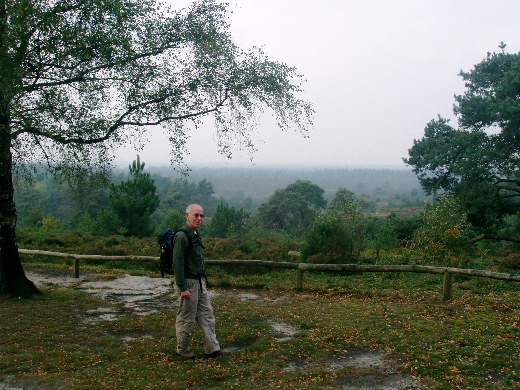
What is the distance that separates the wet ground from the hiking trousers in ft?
1.44

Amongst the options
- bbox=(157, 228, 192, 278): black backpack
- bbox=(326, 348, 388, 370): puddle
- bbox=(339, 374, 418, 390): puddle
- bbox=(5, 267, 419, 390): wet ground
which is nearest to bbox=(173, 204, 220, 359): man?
bbox=(157, 228, 192, 278): black backpack

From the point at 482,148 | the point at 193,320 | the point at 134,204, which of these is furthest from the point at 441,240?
the point at 134,204

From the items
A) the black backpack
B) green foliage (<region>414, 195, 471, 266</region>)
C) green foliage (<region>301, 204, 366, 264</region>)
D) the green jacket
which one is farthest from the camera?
green foliage (<region>301, 204, 366, 264</region>)

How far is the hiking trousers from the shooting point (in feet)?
20.4

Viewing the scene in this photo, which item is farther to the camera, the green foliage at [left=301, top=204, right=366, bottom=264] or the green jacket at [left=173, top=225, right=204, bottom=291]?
the green foliage at [left=301, top=204, right=366, bottom=264]

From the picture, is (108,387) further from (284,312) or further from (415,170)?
(415,170)

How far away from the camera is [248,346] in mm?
6707

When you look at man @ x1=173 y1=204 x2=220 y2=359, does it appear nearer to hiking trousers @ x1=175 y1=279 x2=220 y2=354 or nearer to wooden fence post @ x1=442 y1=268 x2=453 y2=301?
hiking trousers @ x1=175 y1=279 x2=220 y2=354

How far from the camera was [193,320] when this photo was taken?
20.5 ft

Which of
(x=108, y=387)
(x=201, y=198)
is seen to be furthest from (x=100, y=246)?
(x=201, y=198)

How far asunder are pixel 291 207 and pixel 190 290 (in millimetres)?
51522

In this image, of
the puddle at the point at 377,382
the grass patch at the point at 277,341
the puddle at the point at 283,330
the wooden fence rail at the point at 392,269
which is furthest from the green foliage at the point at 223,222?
the puddle at the point at 377,382

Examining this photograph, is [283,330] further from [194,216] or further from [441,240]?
[441,240]

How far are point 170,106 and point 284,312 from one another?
4862mm
